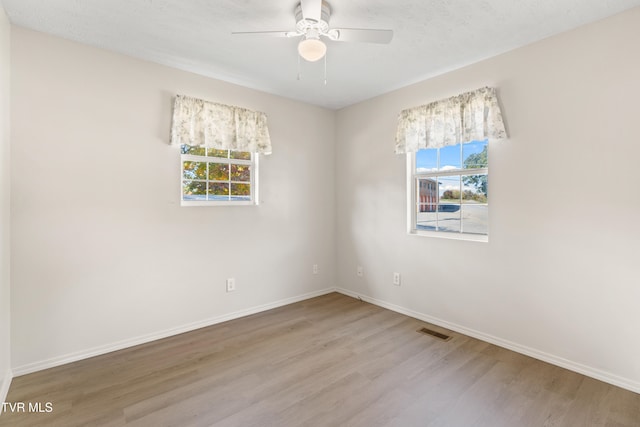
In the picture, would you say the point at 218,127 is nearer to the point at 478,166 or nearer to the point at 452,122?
the point at 452,122

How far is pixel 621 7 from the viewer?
6.77 ft

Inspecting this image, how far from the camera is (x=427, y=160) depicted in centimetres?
340

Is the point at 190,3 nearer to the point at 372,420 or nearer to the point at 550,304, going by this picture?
the point at 372,420

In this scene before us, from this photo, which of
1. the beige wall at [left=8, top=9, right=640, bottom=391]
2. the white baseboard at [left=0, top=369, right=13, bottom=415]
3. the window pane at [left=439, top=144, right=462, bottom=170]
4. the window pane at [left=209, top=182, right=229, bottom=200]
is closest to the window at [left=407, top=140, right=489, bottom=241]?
the window pane at [left=439, top=144, right=462, bottom=170]

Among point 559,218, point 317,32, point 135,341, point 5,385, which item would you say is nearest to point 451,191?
point 559,218

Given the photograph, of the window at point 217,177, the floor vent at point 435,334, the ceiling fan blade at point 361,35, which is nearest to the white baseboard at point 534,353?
the floor vent at point 435,334

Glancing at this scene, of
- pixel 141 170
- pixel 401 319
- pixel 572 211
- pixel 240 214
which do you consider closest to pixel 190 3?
pixel 141 170

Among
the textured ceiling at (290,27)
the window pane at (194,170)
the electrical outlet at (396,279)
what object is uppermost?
the textured ceiling at (290,27)

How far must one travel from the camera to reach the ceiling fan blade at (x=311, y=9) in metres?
1.78

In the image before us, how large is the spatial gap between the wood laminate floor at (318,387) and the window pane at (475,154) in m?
1.68

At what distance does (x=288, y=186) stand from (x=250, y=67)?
143 cm

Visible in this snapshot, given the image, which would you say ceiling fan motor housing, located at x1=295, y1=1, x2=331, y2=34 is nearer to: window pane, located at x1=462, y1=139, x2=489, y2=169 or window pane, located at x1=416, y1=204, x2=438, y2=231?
window pane, located at x1=462, y1=139, x2=489, y2=169

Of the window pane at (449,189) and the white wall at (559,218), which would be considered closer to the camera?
the white wall at (559,218)

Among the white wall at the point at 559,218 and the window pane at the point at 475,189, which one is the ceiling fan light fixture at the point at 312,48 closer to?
the white wall at the point at 559,218
